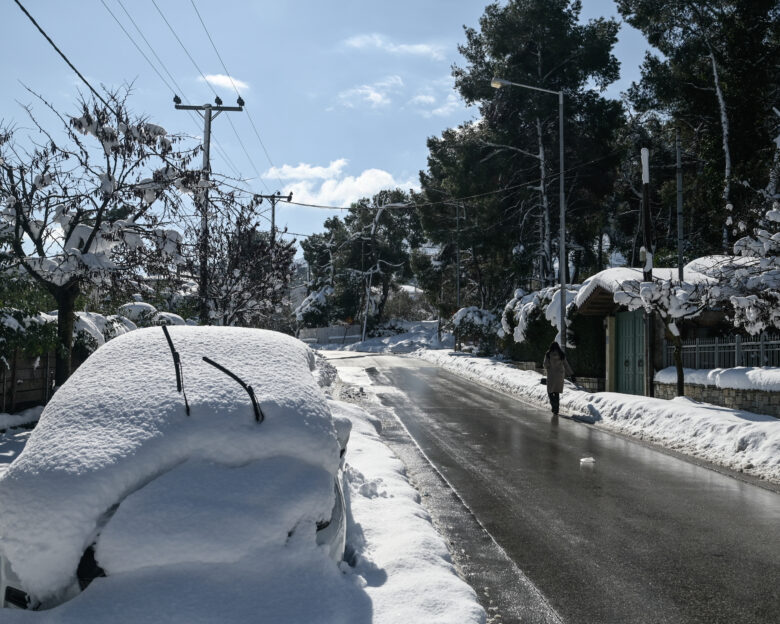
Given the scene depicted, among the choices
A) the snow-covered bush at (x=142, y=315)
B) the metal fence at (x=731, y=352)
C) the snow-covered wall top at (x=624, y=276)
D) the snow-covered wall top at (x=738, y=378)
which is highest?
the snow-covered wall top at (x=624, y=276)

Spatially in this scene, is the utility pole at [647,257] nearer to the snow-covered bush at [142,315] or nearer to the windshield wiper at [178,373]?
the snow-covered bush at [142,315]

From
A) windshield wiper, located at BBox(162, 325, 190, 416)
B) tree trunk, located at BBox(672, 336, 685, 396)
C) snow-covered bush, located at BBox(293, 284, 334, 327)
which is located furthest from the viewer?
snow-covered bush, located at BBox(293, 284, 334, 327)

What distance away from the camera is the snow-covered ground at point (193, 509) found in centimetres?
307

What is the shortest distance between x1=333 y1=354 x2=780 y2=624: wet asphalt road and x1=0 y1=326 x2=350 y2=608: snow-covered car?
5.70ft

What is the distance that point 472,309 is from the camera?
137 ft

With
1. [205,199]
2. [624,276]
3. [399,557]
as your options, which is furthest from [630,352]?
[399,557]

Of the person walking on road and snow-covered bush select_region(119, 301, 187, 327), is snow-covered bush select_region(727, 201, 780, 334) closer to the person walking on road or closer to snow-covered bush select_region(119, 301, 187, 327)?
the person walking on road

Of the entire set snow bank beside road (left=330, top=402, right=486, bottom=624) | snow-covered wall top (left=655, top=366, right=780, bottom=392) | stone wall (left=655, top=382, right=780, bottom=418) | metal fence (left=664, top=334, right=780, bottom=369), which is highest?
metal fence (left=664, top=334, right=780, bottom=369)

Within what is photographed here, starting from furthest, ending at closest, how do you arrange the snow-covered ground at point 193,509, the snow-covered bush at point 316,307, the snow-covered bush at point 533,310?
the snow-covered bush at point 316,307
the snow-covered bush at point 533,310
the snow-covered ground at point 193,509

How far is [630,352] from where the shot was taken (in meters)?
20.3

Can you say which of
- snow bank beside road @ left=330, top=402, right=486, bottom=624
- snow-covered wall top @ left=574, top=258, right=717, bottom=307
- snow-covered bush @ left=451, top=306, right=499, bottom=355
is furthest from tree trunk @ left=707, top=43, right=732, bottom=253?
snow bank beside road @ left=330, top=402, right=486, bottom=624

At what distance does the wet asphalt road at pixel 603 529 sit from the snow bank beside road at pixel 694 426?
0.62 metres

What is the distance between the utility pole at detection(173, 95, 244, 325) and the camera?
11911mm

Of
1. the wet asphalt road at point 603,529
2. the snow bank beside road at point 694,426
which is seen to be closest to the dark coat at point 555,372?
the snow bank beside road at point 694,426
